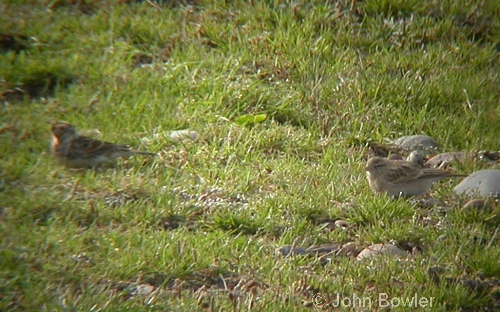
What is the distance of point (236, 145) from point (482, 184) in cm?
217

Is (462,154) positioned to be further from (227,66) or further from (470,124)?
(227,66)

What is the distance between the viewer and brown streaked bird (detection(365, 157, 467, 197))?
24.0ft

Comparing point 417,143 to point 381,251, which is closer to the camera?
point 381,251

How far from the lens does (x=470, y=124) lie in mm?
8836

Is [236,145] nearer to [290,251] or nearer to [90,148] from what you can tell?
[90,148]

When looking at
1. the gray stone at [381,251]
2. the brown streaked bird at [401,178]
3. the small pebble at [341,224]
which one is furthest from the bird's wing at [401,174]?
the gray stone at [381,251]

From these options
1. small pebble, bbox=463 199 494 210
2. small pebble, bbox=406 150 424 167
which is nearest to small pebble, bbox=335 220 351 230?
small pebble, bbox=463 199 494 210

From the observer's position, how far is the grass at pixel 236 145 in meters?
5.91

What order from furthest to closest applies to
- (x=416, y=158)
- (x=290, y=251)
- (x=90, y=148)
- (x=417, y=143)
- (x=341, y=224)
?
(x=417, y=143)
(x=416, y=158)
(x=90, y=148)
(x=341, y=224)
(x=290, y=251)

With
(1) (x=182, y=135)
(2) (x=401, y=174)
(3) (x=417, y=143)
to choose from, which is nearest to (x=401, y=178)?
(2) (x=401, y=174)

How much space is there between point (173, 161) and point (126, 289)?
2344 millimetres

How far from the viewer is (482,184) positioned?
7430 mm

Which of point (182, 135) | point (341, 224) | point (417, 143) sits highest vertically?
point (341, 224)

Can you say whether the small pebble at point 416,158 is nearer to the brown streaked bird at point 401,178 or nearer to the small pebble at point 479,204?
the brown streaked bird at point 401,178
